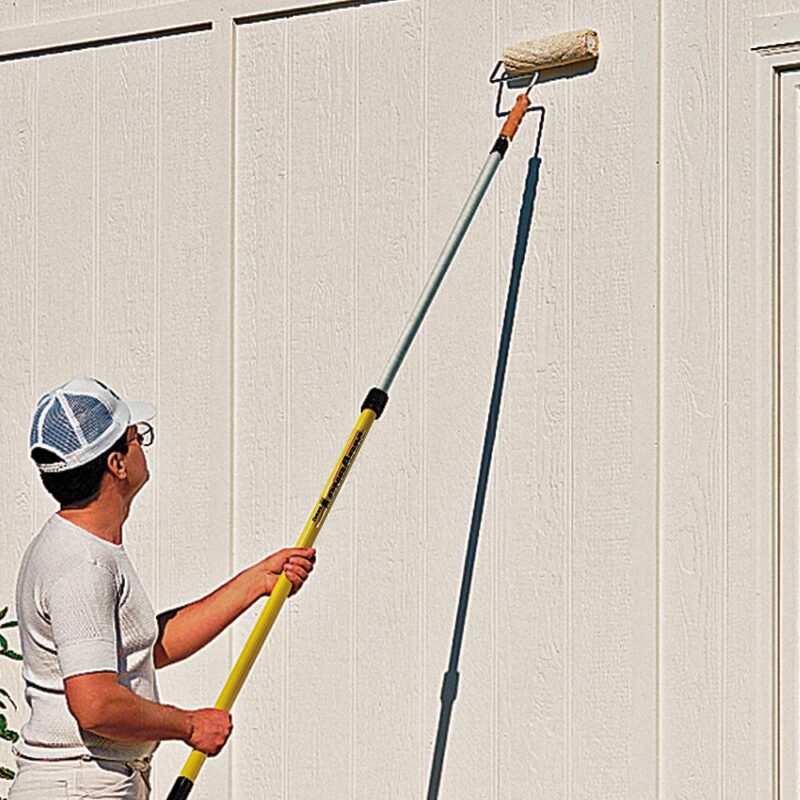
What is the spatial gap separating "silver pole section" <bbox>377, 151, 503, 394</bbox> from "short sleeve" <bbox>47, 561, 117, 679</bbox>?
2.65 feet

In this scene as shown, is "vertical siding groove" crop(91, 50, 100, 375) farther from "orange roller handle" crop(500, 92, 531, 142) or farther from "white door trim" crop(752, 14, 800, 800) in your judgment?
"white door trim" crop(752, 14, 800, 800)

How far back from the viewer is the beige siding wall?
4223 mm

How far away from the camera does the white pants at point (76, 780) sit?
3.88 m

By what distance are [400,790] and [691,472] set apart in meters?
1.08

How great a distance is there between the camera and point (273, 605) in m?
4.06

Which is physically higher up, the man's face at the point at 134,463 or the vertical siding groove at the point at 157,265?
the vertical siding groove at the point at 157,265

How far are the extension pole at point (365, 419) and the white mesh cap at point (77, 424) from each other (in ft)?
1.53

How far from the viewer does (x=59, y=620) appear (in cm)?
379

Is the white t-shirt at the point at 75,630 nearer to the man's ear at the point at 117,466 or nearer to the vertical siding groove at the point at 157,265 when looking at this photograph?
the man's ear at the point at 117,466

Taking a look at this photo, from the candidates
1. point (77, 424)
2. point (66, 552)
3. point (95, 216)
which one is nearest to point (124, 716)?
point (66, 552)

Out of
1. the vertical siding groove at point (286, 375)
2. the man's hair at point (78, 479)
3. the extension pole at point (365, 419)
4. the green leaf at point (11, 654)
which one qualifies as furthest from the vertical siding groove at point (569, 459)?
the green leaf at point (11, 654)

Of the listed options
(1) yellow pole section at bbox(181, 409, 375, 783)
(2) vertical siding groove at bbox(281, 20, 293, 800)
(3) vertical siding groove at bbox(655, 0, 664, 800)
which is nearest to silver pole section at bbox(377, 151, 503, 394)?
(1) yellow pole section at bbox(181, 409, 375, 783)

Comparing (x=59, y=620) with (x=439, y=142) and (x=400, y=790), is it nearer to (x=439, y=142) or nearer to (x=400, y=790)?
(x=400, y=790)

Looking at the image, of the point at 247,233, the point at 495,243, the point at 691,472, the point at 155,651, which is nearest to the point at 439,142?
the point at 495,243
